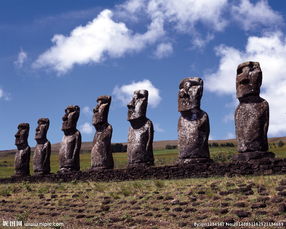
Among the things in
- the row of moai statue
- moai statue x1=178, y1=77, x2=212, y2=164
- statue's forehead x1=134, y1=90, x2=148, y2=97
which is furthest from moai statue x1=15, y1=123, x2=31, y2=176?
moai statue x1=178, y1=77, x2=212, y2=164

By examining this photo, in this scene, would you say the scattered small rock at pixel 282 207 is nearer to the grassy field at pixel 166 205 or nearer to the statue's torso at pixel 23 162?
the grassy field at pixel 166 205

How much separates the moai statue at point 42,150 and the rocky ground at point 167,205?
7.81 metres

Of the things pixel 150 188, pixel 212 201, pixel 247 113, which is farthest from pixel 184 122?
pixel 212 201

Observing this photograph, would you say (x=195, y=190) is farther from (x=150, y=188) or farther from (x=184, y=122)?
(x=184, y=122)

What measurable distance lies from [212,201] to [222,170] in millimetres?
4073

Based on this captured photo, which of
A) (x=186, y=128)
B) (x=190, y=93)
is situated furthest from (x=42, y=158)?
(x=190, y=93)

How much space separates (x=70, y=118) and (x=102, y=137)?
124 inches

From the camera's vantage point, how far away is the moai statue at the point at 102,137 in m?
20.6

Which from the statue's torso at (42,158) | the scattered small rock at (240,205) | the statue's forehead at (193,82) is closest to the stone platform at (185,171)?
the statue's torso at (42,158)

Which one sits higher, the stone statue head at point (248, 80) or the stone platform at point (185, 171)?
the stone statue head at point (248, 80)

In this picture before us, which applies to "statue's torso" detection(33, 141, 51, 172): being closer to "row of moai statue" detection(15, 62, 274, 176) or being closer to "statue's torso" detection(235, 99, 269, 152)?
"row of moai statue" detection(15, 62, 274, 176)

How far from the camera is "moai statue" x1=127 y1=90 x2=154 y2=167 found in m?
18.8

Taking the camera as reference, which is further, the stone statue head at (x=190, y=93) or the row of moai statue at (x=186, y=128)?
the stone statue head at (x=190, y=93)

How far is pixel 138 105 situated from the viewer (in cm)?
1975
